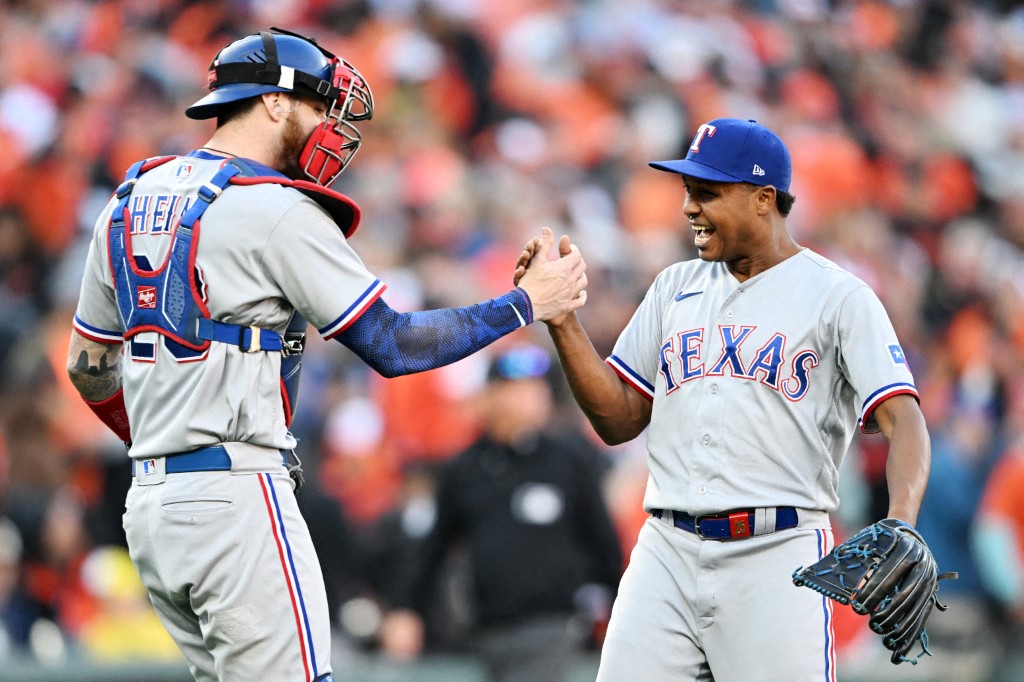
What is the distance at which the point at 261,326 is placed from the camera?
12.5ft

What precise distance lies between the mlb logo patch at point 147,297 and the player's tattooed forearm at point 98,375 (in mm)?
461

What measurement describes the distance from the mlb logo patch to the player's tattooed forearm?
18.1 inches

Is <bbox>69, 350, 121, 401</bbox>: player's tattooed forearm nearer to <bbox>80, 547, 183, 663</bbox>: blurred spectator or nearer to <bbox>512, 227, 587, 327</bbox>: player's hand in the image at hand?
<bbox>512, 227, 587, 327</bbox>: player's hand

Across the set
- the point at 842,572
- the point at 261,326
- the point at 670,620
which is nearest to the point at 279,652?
the point at 261,326

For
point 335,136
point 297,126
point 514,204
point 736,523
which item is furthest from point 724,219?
point 514,204

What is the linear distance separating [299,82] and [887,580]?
2.10 metres

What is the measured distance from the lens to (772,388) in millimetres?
4148

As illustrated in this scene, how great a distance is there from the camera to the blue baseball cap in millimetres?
4277

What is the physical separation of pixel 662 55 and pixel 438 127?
214 cm

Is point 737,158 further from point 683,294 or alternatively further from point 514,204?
point 514,204

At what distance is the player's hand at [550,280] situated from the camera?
423 centimetres

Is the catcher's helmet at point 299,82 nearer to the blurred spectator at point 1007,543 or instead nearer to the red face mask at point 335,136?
the red face mask at point 335,136

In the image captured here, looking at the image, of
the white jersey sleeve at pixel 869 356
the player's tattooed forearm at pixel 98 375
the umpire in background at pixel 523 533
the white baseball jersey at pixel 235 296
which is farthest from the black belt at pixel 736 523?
the umpire in background at pixel 523 533

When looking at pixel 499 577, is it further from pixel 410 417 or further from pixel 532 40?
pixel 532 40
